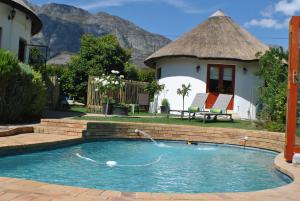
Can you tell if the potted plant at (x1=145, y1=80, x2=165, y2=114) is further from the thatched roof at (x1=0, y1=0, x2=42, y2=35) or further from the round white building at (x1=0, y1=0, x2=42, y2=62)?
the round white building at (x1=0, y1=0, x2=42, y2=62)

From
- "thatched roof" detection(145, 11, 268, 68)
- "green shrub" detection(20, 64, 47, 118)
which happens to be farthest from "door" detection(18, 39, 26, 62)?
"thatched roof" detection(145, 11, 268, 68)

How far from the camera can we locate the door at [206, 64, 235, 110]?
865 inches

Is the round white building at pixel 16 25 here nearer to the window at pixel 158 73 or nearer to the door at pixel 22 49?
the door at pixel 22 49

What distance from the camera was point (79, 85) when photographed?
98.4 feet

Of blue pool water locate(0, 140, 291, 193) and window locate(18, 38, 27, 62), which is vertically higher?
window locate(18, 38, 27, 62)

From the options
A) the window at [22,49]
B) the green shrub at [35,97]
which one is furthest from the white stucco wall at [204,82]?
the green shrub at [35,97]

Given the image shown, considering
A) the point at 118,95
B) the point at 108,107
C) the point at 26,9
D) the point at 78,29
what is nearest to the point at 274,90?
the point at 108,107

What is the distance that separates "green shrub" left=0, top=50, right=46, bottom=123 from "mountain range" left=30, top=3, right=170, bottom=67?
86.9 meters

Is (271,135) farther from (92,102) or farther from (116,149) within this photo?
(92,102)

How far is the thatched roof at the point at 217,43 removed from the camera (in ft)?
71.3

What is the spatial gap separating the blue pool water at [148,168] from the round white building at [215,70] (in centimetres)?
1018

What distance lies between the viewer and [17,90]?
1281 cm

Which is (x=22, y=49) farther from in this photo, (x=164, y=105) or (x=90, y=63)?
(x=90, y=63)

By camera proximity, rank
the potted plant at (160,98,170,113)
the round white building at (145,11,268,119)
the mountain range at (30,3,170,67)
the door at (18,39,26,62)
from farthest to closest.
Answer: the mountain range at (30,3,170,67) < the potted plant at (160,98,170,113) < the round white building at (145,11,268,119) < the door at (18,39,26,62)
